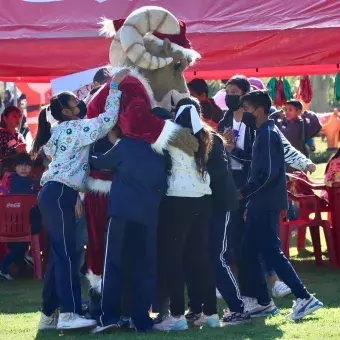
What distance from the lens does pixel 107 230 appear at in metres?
6.11

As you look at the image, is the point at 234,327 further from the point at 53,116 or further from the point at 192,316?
the point at 53,116

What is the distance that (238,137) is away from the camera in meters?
7.87

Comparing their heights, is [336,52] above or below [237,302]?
above

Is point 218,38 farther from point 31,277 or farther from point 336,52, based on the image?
point 31,277

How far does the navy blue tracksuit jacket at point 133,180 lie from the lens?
19.8 feet

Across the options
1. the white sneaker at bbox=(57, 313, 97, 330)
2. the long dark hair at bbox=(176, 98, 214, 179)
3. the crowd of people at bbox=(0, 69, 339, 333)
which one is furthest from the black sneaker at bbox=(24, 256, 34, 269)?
the long dark hair at bbox=(176, 98, 214, 179)

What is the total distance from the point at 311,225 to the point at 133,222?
3.68 m

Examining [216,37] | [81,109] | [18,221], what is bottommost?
[18,221]

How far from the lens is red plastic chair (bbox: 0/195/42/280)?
9062mm

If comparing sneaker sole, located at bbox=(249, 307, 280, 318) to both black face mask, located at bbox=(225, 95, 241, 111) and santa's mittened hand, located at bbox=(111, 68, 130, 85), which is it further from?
santa's mittened hand, located at bbox=(111, 68, 130, 85)

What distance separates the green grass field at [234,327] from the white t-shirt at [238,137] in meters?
1.20

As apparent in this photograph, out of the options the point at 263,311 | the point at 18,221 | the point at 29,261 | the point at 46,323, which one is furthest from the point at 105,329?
the point at 29,261

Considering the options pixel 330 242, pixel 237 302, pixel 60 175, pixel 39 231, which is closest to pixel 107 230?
pixel 60 175

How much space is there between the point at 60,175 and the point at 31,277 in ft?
10.7
